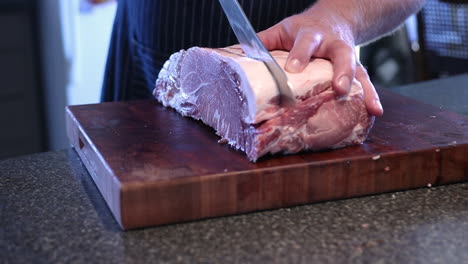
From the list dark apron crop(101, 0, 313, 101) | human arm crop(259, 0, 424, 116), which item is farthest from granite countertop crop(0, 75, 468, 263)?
dark apron crop(101, 0, 313, 101)

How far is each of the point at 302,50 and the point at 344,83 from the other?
0.41 ft

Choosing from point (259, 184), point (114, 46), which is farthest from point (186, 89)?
point (114, 46)

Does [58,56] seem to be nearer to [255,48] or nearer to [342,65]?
[255,48]

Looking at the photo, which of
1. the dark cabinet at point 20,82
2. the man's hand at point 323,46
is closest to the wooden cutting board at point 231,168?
the man's hand at point 323,46

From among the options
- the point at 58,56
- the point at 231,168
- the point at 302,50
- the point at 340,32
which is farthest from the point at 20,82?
the point at 231,168

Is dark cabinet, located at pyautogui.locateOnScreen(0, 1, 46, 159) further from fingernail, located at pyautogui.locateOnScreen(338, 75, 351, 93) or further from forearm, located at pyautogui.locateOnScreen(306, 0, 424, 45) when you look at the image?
fingernail, located at pyautogui.locateOnScreen(338, 75, 351, 93)

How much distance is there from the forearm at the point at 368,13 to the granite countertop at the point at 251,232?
597 millimetres

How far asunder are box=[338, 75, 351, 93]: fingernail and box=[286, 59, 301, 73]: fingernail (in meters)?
0.09

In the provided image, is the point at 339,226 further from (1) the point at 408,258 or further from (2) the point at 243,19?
(2) the point at 243,19

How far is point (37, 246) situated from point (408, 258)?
0.59m

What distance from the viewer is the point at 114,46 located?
2312 millimetres

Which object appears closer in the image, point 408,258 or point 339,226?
point 408,258

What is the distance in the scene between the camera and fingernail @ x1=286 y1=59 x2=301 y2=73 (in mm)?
1347

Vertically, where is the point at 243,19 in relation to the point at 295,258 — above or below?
above
